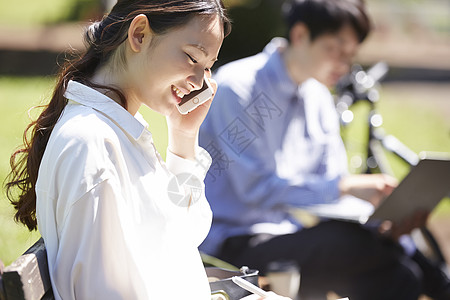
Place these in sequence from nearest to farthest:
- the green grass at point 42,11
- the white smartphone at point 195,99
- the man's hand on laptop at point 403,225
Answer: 1. the white smartphone at point 195,99
2. the man's hand on laptop at point 403,225
3. the green grass at point 42,11

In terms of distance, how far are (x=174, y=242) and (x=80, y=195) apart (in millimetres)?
280

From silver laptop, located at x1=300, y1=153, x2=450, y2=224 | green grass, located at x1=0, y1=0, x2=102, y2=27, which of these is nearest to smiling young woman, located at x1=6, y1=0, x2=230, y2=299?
silver laptop, located at x1=300, y1=153, x2=450, y2=224

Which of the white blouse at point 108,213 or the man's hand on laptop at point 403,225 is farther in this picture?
the man's hand on laptop at point 403,225

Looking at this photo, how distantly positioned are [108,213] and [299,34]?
1774 mm

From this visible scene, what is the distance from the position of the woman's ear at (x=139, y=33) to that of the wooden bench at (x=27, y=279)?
1.68 ft

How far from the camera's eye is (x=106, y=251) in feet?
4.04

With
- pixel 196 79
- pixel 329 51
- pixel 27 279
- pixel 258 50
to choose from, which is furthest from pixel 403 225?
pixel 258 50

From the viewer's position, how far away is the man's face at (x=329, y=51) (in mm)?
2729

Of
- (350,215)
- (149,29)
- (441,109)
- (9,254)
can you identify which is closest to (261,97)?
(350,215)

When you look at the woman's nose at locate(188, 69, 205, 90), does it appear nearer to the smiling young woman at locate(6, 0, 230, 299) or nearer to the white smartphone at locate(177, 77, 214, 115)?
the smiling young woman at locate(6, 0, 230, 299)

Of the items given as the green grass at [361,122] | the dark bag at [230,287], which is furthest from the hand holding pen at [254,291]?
the green grass at [361,122]

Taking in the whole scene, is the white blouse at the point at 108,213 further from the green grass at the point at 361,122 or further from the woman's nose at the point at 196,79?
the green grass at the point at 361,122

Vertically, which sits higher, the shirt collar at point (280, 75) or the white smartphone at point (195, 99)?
the white smartphone at point (195, 99)

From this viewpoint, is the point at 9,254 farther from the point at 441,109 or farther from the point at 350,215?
the point at 441,109
